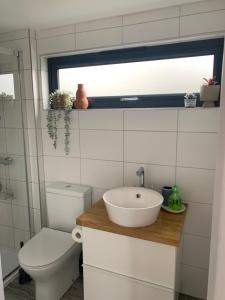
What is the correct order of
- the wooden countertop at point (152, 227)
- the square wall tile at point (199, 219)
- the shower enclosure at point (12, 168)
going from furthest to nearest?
the shower enclosure at point (12, 168) → the square wall tile at point (199, 219) → the wooden countertop at point (152, 227)

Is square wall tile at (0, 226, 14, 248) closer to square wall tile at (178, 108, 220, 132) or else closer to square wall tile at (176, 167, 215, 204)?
square wall tile at (176, 167, 215, 204)

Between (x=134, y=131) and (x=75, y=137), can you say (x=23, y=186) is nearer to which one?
(x=75, y=137)

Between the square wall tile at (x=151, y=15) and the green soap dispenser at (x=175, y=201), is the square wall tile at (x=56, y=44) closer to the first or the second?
the square wall tile at (x=151, y=15)

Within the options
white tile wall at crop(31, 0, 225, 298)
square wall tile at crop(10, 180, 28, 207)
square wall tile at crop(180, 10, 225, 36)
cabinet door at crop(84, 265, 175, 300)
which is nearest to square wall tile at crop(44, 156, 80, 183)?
white tile wall at crop(31, 0, 225, 298)

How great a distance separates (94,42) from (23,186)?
1453 mm

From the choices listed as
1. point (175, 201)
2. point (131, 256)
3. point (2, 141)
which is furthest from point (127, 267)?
point (2, 141)

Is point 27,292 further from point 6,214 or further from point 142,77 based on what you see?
point 142,77

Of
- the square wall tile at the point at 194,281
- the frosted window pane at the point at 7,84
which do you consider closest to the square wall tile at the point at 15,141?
the frosted window pane at the point at 7,84

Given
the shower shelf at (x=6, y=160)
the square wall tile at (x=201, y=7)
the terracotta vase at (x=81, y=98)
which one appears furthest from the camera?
the shower shelf at (x=6, y=160)

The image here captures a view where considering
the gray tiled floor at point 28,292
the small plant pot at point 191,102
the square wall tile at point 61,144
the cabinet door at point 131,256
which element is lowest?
the gray tiled floor at point 28,292

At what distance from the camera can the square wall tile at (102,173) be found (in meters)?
1.92

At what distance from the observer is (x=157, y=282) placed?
4.45 feet

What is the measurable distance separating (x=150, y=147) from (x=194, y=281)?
1.09 m

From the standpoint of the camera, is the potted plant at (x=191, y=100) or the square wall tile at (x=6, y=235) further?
the square wall tile at (x=6, y=235)
